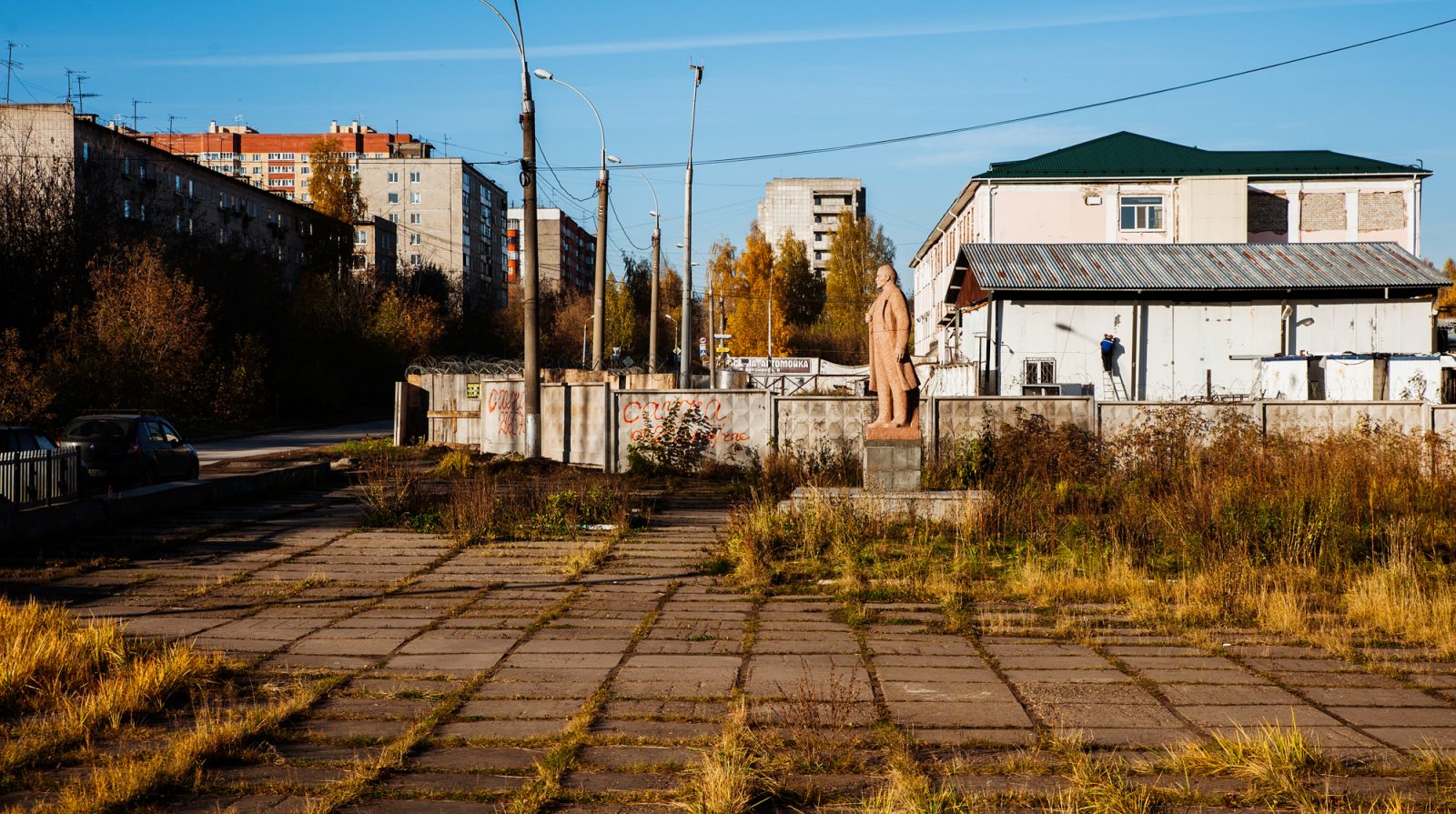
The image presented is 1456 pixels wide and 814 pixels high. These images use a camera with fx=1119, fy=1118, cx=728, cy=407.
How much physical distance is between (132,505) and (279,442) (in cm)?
2253

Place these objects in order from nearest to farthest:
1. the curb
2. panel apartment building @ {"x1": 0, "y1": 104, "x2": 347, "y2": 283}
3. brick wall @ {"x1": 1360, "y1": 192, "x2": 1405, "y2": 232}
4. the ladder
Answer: the curb
the ladder
brick wall @ {"x1": 1360, "y1": 192, "x2": 1405, "y2": 232}
panel apartment building @ {"x1": 0, "y1": 104, "x2": 347, "y2": 283}

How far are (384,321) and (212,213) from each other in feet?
68.7

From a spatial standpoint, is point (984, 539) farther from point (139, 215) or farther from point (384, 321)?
point (139, 215)

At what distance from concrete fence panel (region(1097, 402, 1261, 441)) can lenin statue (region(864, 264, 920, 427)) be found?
19.7ft

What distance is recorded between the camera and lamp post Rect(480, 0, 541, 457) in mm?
21812

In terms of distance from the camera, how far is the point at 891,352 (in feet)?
48.1

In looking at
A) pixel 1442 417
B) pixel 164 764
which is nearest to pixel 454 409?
pixel 1442 417

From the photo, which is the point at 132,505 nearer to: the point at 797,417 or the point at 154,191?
the point at 797,417

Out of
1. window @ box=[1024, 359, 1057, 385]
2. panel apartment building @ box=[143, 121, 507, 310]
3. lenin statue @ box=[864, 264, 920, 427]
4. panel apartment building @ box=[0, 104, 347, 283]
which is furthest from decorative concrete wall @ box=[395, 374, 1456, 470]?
panel apartment building @ box=[143, 121, 507, 310]

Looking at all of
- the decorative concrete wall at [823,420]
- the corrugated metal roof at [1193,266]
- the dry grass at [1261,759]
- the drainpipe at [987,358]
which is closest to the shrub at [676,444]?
the decorative concrete wall at [823,420]

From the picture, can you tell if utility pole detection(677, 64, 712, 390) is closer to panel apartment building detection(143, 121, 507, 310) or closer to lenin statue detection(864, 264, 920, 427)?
lenin statue detection(864, 264, 920, 427)

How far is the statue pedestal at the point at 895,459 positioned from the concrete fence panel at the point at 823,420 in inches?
222

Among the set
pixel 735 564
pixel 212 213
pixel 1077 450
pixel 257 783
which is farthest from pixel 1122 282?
pixel 212 213

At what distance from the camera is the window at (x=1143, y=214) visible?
148 feet
